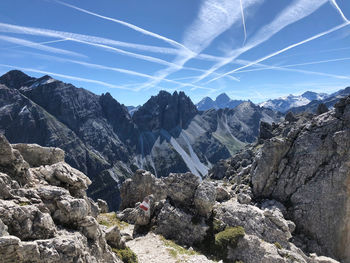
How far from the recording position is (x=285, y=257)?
2859 centimetres

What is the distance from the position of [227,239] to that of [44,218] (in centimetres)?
2094

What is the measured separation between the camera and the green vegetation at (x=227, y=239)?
95.4ft

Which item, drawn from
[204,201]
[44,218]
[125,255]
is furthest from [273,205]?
[44,218]

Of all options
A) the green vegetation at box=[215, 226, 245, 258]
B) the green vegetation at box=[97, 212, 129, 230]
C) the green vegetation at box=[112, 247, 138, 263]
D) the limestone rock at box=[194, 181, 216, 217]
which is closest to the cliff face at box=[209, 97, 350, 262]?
the green vegetation at box=[215, 226, 245, 258]

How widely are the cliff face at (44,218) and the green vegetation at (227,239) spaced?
13051 millimetres

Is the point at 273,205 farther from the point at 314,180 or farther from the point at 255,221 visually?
the point at 255,221

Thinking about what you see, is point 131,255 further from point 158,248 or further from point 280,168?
point 280,168

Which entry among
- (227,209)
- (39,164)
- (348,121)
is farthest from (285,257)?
(348,121)

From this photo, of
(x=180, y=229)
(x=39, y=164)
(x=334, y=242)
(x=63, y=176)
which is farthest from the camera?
(x=334, y=242)

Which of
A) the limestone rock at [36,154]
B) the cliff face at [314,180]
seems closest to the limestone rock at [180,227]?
the limestone rock at [36,154]

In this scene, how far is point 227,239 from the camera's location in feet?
97.4

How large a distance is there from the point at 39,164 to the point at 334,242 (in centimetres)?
4635

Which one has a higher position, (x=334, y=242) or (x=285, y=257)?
(x=285, y=257)

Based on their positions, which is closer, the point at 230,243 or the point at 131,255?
the point at 131,255
